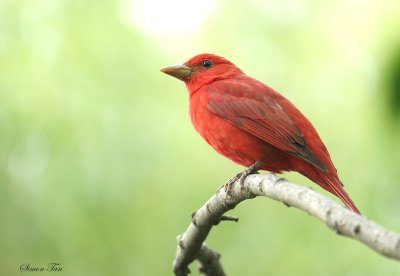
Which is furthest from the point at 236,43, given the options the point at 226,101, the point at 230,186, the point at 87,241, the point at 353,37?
the point at 230,186

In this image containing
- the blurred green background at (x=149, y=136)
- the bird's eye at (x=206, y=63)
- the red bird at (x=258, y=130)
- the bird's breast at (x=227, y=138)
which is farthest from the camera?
the bird's eye at (x=206, y=63)

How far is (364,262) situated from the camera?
15.8 feet

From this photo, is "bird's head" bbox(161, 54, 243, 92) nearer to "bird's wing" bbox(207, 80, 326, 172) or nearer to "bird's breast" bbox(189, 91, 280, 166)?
"bird's wing" bbox(207, 80, 326, 172)

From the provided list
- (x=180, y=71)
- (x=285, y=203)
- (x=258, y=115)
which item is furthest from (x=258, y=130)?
(x=285, y=203)

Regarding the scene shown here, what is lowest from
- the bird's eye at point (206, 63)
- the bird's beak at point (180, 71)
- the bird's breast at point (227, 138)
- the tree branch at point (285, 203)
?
the tree branch at point (285, 203)

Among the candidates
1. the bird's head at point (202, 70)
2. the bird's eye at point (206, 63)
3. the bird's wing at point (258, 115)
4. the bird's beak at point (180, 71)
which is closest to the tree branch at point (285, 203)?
the bird's wing at point (258, 115)

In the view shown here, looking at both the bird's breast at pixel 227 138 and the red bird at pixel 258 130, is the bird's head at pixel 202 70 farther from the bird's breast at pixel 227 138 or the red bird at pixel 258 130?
the bird's breast at pixel 227 138

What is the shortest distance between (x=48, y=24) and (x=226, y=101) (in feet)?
6.21

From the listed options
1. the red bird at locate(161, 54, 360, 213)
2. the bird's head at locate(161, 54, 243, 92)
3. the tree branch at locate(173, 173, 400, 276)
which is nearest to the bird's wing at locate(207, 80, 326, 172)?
the red bird at locate(161, 54, 360, 213)

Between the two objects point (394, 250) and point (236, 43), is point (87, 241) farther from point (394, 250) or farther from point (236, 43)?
point (394, 250)

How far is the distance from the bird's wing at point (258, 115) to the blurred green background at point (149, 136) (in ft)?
2.10

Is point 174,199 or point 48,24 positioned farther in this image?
point 48,24

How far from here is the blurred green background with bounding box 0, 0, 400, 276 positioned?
16.4 ft

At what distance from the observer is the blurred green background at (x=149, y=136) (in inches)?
197
